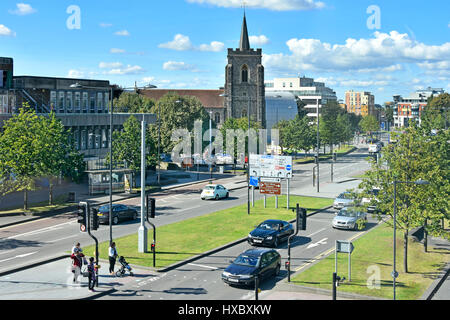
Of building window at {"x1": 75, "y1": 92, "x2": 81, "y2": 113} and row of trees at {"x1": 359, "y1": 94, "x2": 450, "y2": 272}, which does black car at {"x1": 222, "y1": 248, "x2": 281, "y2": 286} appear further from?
building window at {"x1": 75, "y1": 92, "x2": 81, "y2": 113}

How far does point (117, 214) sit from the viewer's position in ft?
122

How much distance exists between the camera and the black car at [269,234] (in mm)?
30453

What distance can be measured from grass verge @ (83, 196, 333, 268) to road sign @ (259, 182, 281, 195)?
141cm

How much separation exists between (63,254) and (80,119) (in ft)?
113

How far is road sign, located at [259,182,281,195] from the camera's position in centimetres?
4263

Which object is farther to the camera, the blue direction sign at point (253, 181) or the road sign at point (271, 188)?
the blue direction sign at point (253, 181)

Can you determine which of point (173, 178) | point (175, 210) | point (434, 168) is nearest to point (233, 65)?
point (173, 178)

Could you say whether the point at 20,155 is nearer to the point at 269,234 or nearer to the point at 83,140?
the point at 269,234

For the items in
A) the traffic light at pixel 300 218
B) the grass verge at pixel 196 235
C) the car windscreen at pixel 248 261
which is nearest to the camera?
the car windscreen at pixel 248 261

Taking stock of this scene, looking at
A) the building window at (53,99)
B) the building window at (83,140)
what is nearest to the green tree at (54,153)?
the building window at (83,140)

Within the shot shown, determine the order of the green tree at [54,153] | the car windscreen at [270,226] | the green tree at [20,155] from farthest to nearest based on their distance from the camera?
1. the green tree at [54,153]
2. the green tree at [20,155]
3. the car windscreen at [270,226]

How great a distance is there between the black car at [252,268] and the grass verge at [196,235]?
4.13 m

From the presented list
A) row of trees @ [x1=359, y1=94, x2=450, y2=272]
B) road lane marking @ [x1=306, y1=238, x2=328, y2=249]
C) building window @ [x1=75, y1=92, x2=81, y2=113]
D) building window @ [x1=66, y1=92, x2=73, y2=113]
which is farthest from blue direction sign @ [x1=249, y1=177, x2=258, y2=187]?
building window @ [x1=75, y1=92, x2=81, y2=113]

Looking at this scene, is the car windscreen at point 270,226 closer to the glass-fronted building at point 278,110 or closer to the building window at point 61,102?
the building window at point 61,102
